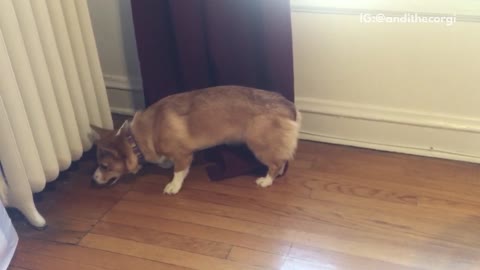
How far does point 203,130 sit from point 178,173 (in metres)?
0.20

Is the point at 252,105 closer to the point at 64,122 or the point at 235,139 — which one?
the point at 235,139

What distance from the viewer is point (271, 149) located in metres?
1.85

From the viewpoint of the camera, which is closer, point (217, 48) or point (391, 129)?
point (217, 48)

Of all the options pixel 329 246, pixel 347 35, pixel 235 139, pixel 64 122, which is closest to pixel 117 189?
pixel 64 122

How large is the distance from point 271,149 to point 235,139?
142mm

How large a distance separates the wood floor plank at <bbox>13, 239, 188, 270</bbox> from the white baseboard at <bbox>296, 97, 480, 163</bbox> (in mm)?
878

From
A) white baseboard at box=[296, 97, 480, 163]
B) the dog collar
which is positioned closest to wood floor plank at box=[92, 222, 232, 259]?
the dog collar

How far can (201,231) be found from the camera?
1.74 m

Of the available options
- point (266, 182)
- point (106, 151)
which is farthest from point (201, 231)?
point (106, 151)

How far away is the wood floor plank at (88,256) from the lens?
161 cm

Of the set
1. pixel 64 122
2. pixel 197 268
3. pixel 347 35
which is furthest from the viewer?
pixel 347 35

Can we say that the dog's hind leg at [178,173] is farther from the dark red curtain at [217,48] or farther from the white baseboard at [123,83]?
the white baseboard at [123,83]

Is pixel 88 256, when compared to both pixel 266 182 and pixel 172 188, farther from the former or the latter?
A: pixel 266 182

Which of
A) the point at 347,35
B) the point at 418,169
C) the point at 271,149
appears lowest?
the point at 418,169
